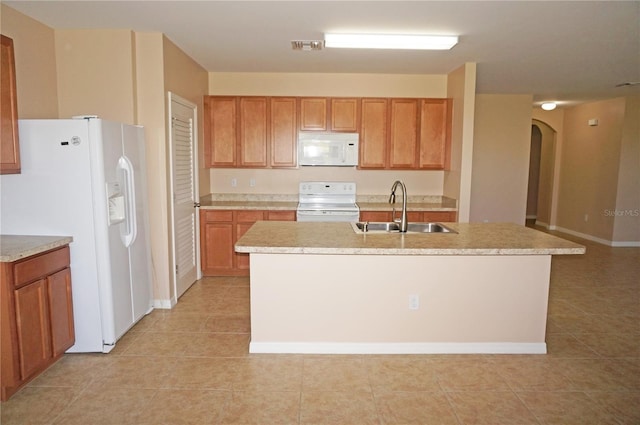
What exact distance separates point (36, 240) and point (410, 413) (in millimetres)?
2677

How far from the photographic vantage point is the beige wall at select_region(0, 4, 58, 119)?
121 inches

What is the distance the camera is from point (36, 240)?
2715 mm

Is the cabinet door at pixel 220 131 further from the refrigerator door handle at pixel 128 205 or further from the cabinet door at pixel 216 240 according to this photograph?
the refrigerator door handle at pixel 128 205

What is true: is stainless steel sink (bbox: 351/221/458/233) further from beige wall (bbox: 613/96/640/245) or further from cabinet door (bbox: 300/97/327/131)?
beige wall (bbox: 613/96/640/245)

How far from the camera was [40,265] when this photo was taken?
2.58 metres

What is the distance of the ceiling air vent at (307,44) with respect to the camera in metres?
3.83

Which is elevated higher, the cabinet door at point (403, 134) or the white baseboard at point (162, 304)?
the cabinet door at point (403, 134)

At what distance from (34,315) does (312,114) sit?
3.73 metres

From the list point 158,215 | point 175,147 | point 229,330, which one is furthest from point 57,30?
point 229,330

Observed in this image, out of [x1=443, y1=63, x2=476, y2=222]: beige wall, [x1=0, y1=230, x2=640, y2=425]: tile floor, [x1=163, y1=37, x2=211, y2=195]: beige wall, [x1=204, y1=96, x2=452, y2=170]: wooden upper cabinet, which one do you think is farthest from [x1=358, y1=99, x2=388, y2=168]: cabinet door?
[x1=0, y1=230, x2=640, y2=425]: tile floor

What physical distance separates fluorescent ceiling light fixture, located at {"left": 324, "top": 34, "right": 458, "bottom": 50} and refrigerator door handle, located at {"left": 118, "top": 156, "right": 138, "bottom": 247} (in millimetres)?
2082

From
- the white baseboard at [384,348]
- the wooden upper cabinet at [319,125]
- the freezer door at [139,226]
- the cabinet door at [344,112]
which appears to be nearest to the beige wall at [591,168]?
the wooden upper cabinet at [319,125]

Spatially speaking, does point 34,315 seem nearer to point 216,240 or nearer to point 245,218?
point 216,240

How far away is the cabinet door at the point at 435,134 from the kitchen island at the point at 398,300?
240cm
